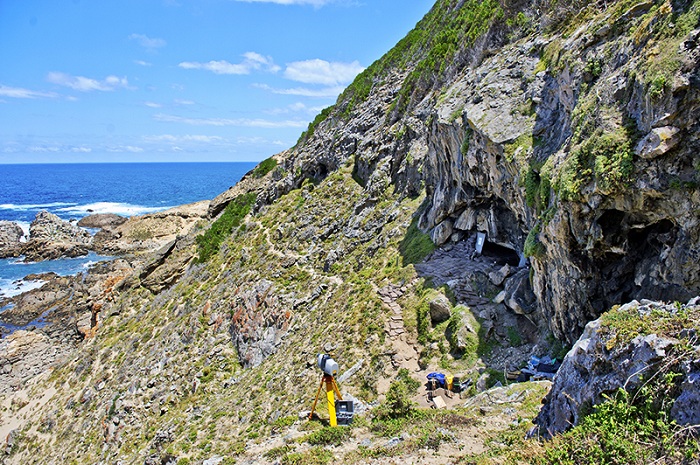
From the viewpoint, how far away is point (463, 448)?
1022 cm

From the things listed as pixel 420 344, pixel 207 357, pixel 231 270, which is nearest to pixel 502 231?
pixel 420 344

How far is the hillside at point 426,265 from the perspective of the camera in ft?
35.3

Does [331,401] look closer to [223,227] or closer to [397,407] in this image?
[397,407]

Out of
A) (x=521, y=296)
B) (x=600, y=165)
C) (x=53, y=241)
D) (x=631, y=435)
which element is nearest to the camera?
(x=631, y=435)

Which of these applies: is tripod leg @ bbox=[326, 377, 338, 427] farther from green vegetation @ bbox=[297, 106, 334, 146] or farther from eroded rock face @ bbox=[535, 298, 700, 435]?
green vegetation @ bbox=[297, 106, 334, 146]

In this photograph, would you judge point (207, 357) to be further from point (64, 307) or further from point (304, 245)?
point (64, 307)

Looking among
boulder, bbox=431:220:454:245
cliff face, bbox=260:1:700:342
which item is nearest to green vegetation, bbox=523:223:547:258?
cliff face, bbox=260:1:700:342

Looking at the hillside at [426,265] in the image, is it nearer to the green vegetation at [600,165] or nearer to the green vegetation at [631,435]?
the green vegetation at [600,165]

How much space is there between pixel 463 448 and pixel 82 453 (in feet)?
71.8

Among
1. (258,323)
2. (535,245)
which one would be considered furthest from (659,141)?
(258,323)

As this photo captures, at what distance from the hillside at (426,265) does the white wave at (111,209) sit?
6448 cm

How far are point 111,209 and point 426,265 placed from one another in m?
103

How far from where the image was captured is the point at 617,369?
7.80 m

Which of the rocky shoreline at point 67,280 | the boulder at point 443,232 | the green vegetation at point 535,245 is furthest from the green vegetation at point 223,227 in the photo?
the green vegetation at point 535,245
